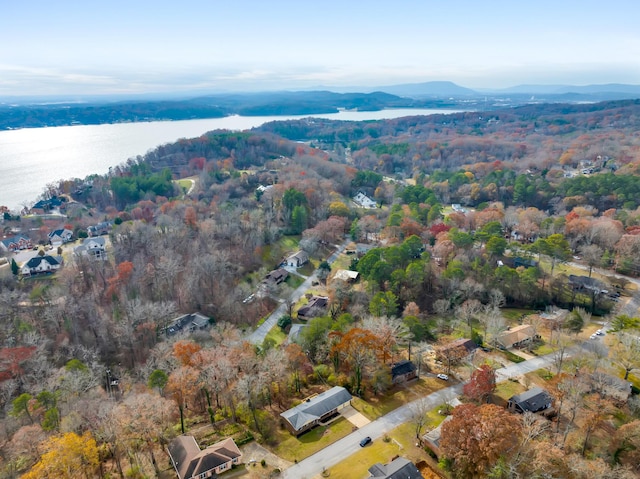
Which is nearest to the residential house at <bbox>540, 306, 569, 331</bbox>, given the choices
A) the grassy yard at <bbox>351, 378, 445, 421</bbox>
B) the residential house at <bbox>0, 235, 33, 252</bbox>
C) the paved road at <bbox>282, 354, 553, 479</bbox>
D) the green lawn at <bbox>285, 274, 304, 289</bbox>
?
the paved road at <bbox>282, 354, 553, 479</bbox>

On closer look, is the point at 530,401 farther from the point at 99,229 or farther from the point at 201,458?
the point at 99,229

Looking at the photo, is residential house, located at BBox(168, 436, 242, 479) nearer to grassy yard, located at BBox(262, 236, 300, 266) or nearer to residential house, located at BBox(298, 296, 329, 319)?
residential house, located at BBox(298, 296, 329, 319)

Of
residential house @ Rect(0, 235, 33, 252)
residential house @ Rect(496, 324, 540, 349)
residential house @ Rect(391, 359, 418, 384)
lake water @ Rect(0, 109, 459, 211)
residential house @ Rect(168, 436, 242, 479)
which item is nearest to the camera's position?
residential house @ Rect(168, 436, 242, 479)

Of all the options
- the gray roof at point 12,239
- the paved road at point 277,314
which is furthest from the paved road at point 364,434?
the gray roof at point 12,239

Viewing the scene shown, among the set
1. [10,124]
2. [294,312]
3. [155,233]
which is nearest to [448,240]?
[294,312]

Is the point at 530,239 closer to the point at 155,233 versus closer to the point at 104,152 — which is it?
the point at 155,233

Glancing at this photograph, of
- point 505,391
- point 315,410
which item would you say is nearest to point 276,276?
point 315,410

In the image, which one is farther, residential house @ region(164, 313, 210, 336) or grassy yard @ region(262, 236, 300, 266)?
grassy yard @ region(262, 236, 300, 266)
